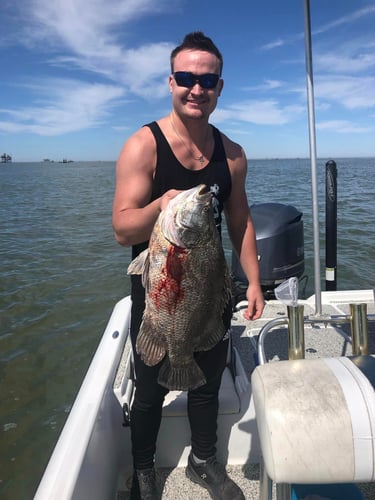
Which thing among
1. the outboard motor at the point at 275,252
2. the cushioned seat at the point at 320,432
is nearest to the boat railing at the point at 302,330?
the cushioned seat at the point at 320,432

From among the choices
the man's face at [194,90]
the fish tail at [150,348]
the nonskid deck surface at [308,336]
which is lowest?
the nonskid deck surface at [308,336]

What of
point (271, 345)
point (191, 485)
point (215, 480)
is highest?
point (271, 345)

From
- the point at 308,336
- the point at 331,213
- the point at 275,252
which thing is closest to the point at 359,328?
the point at 308,336

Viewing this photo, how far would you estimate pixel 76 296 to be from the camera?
28.4 feet

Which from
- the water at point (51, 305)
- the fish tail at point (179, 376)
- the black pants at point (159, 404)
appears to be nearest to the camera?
the fish tail at point (179, 376)

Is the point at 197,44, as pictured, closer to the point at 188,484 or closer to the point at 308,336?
the point at 188,484

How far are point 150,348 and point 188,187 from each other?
897 millimetres

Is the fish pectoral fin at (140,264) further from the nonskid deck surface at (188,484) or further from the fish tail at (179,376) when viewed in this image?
the nonskid deck surface at (188,484)

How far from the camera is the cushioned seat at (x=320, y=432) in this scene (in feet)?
4.05

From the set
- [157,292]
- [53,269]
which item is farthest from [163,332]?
[53,269]

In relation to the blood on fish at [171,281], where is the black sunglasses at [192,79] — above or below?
above

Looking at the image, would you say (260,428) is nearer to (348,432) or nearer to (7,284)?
(348,432)

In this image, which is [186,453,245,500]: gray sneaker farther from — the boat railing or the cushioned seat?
the cushioned seat

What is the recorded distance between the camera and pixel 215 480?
258 cm
